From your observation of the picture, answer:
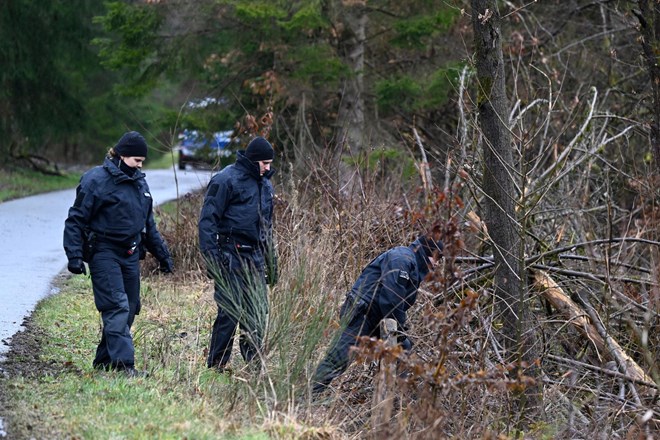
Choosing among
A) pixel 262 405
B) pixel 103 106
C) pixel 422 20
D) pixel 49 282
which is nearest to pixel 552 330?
pixel 262 405

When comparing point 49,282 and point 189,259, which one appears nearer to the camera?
point 49,282

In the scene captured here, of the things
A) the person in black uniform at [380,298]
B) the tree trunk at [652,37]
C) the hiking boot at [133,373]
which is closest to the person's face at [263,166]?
the person in black uniform at [380,298]

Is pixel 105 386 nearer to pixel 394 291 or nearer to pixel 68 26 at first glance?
pixel 394 291

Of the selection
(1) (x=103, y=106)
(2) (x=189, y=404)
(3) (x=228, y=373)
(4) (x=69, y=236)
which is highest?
(4) (x=69, y=236)

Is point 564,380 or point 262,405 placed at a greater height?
point 262,405

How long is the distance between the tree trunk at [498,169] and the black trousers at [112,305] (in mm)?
3136

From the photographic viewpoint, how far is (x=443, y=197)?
6.64m

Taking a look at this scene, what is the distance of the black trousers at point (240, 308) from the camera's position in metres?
7.83

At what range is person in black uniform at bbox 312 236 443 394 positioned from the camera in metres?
7.51

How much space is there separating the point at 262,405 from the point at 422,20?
1224 cm

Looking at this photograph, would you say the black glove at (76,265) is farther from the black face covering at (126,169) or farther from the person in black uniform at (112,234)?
the black face covering at (126,169)

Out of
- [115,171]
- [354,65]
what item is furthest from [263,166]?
[354,65]

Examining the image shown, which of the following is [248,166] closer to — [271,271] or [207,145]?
[271,271]

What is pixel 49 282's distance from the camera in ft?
40.1
